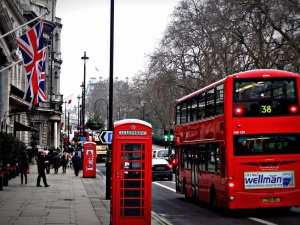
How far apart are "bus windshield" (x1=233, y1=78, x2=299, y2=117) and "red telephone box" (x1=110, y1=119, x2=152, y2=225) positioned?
432 centimetres

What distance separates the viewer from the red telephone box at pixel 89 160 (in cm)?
4278

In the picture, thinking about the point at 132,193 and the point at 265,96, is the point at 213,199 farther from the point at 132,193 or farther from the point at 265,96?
the point at 132,193

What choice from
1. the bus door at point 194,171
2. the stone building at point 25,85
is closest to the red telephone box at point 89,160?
the stone building at point 25,85

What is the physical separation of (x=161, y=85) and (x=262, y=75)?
1911 inches

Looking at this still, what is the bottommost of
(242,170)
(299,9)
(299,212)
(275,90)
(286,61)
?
(299,212)

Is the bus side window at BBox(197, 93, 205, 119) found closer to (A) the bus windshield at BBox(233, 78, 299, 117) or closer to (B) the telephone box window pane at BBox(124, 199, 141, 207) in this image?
(A) the bus windshield at BBox(233, 78, 299, 117)

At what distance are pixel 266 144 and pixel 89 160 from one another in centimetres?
2550

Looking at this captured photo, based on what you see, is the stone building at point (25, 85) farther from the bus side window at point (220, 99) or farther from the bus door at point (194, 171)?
the bus side window at point (220, 99)

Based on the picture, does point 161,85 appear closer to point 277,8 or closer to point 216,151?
point 277,8

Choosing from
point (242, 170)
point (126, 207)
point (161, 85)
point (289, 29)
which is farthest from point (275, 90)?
point (161, 85)

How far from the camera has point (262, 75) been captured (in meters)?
18.8

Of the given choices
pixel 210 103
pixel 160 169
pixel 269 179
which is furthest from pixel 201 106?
pixel 160 169

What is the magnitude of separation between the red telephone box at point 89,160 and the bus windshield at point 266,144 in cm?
2521

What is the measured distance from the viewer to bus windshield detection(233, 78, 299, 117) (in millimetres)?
18406
